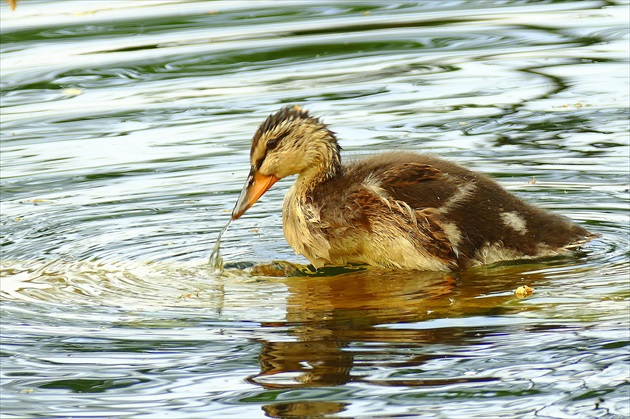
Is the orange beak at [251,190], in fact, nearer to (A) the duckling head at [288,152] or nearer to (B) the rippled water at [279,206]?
(A) the duckling head at [288,152]

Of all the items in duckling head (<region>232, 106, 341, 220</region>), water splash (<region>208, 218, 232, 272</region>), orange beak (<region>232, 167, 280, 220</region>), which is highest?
duckling head (<region>232, 106, 341, 220</region>)

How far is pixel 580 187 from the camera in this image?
26.3ft

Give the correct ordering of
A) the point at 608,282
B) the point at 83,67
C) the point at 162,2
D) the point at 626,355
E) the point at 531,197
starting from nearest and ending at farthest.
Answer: the point at 626,355 < the point at 608,282 < the point at 531,197 < the point at 83,67 < the point at 162,2

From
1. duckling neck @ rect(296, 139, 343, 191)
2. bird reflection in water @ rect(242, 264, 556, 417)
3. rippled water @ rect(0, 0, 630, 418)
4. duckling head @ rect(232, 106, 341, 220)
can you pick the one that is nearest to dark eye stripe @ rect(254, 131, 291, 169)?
duckling head @ rect(232, 106, 341, 220)

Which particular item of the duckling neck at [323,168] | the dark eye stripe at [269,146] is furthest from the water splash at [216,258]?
the duckling neck at [323,168]

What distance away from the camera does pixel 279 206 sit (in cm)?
832

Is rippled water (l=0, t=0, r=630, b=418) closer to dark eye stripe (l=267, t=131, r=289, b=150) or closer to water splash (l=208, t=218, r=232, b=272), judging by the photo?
water splash (l=208, t=218, r=232, b=272)

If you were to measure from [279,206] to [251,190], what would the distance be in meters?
0.89

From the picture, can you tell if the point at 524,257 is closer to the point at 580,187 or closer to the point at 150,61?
the point at 580,187

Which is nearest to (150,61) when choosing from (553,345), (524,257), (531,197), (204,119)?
(204,119)

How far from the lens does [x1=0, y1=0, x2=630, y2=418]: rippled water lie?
16.6 feet

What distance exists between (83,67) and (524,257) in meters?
6.57

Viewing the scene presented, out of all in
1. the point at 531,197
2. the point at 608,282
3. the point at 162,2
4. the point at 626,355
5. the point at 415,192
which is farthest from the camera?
the point at 162,2

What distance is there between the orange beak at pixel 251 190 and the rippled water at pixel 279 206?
9.8 inches
